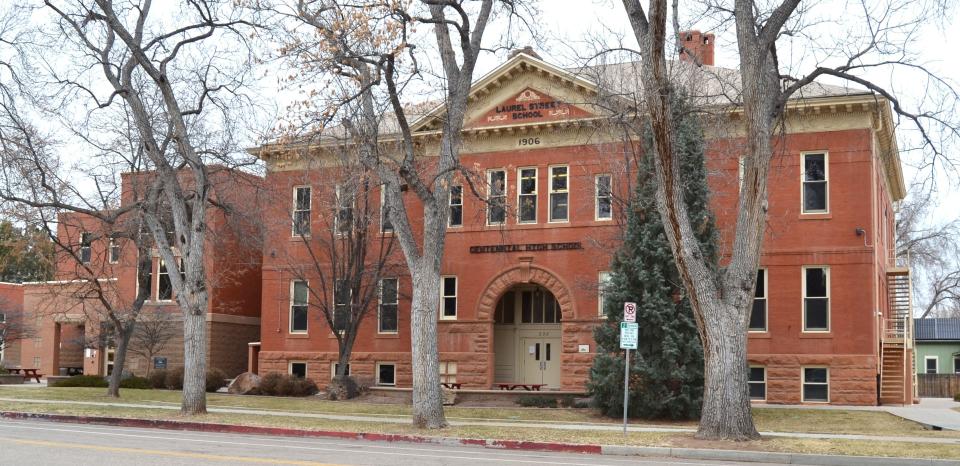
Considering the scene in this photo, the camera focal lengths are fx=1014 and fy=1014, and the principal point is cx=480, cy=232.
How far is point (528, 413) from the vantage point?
27109 millimetres

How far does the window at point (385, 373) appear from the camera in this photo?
121 feet

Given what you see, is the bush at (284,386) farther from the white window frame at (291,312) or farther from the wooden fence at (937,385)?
the wooden fence at (937,385)

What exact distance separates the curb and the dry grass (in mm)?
A: 368

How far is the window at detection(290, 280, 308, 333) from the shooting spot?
38688mm

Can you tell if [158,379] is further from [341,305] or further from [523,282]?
[523,282]

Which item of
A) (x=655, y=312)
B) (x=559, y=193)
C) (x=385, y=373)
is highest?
(x=559, y=193)

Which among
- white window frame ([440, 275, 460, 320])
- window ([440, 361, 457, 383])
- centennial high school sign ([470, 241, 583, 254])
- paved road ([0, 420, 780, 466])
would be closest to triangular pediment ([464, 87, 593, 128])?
centennial high school sign ([470, 241, 583, 254])

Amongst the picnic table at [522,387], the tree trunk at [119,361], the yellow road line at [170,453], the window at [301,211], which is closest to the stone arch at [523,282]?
the picnic table at [522,387]

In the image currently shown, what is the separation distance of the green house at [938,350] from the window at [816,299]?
33789 millimetres

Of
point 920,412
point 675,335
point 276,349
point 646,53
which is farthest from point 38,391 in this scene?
point 920,412

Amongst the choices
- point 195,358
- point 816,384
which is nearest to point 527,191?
point 816,384

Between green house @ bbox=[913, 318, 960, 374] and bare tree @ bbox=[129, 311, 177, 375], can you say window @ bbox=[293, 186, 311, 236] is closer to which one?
bare tree @ bbox=[129, 311, 177, 375]

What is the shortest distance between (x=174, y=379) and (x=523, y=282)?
13998 mm

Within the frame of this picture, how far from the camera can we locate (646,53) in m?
18.8
